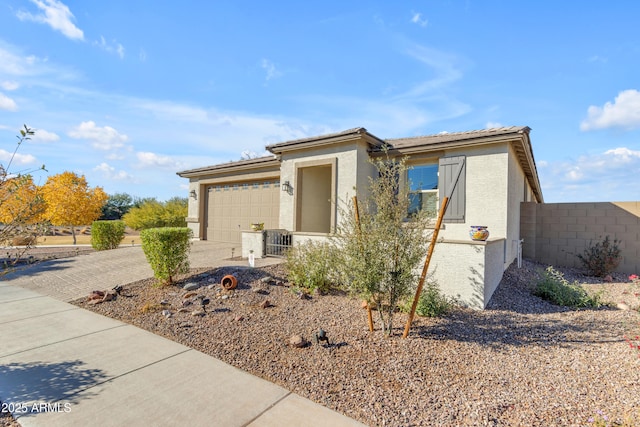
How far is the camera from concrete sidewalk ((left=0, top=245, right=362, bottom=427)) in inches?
112

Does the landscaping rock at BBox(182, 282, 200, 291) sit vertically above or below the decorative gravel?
above

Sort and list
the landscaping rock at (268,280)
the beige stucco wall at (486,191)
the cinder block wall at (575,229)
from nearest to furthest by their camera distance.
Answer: the landscaping rock at (268,280) < the beige stucco wall at (486,191) < the cinder block wall at (575,229)

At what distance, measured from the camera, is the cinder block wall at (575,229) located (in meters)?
10.0

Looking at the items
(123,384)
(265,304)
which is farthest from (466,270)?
(123,384)

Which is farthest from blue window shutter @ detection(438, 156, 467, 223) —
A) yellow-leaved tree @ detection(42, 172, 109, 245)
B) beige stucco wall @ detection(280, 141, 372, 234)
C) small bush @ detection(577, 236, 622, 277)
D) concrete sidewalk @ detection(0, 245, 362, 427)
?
yellow-leaved tree @ detection(42, 172, 109, 245)

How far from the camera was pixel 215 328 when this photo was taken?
198 inches

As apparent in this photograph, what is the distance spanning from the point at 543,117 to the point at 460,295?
25.6 ft

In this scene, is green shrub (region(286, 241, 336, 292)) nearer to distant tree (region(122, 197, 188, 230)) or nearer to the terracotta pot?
the terracotta pot

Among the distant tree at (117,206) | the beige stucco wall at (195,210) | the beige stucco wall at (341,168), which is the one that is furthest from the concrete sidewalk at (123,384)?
the distant tree at (117,206)

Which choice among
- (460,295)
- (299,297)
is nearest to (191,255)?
(299,297)

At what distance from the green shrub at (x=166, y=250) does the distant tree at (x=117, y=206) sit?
41.5 meters

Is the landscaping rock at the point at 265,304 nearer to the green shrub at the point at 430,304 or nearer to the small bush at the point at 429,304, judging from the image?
the small bush at the point at 429,304

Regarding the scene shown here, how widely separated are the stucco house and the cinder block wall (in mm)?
1307

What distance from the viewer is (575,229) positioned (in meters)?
10.7
